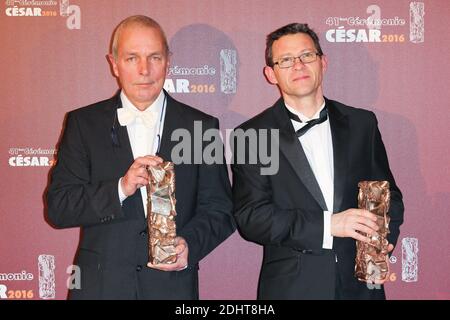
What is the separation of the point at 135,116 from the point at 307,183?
84cm

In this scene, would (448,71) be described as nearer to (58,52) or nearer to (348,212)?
(348,212)

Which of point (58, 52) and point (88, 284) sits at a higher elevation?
point (58, 52)

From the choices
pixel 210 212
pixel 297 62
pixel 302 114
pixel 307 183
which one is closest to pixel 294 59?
pixel 297 62

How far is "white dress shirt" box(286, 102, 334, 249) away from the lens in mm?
2684

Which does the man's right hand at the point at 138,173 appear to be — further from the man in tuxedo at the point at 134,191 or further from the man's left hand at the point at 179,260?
the man's left hand at the point at 179,260

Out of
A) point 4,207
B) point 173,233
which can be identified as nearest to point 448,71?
point 173,233

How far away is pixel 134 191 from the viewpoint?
2.50 meters

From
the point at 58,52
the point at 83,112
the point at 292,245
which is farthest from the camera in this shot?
the point at 58,52

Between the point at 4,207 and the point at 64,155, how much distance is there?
35.4 inches

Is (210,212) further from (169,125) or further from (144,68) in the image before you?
(144,68)

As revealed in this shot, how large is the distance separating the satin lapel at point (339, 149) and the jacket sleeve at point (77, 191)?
0.96 m

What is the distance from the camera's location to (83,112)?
2.80 metres

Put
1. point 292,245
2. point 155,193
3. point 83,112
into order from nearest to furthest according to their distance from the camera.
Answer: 1. point 155,193
2. point 292,245
3. point 83,112

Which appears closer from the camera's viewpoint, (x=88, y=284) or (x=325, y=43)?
(x=88, y=284)
